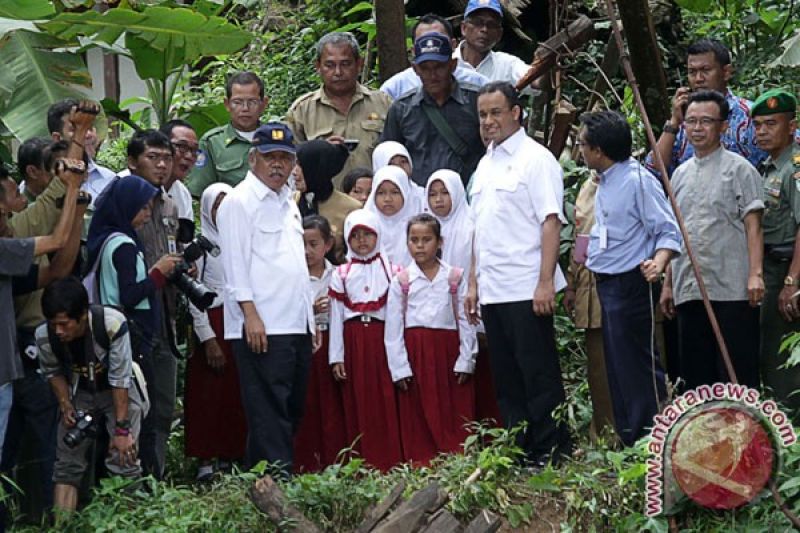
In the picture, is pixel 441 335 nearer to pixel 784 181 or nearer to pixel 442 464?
pixel 442 464

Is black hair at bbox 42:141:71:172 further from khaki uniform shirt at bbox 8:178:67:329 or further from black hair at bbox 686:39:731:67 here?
black hair at bbox 686:39:731:67

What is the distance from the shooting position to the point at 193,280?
Answer: 739 centimetres

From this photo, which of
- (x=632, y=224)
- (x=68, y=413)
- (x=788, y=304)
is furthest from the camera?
(x=788, y=304)

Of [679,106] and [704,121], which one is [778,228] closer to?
[704,121]

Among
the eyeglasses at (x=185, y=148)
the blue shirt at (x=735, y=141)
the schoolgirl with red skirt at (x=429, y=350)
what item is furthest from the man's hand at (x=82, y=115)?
the blue shirt at (x=735, y=141)

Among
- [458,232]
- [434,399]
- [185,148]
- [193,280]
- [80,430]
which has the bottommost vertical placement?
[434,399]

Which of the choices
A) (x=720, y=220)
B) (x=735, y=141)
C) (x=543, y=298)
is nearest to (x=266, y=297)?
(x=543, y=298)

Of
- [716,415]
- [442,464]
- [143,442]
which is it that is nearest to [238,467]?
[143,442]

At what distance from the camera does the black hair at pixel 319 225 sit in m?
7.86

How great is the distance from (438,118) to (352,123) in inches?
26.6

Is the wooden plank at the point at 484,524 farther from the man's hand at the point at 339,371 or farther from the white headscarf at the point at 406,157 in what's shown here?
the white headscarf at the point at 406,157

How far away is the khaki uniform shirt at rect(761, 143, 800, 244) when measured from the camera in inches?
288

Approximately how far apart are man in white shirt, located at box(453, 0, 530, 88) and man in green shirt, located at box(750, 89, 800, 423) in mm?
1947

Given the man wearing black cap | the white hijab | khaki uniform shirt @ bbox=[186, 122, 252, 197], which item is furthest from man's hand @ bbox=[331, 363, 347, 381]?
khaki uniform shirt @ bbox=[186, 122, 252, 197]
